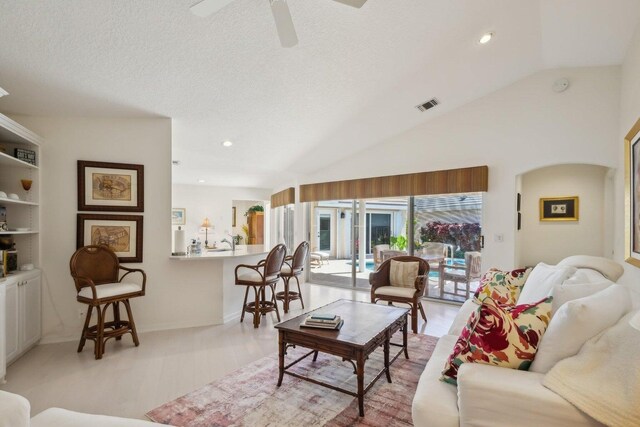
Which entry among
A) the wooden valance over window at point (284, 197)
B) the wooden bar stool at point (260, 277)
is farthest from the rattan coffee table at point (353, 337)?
the wooden valance over window at point (284, 197)

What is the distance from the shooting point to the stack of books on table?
2330 millimetres

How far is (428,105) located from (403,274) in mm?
2437

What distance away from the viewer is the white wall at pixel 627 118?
288 centimetres

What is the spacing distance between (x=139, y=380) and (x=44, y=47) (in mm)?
2748

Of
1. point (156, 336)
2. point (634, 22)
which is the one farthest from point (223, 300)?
point (634, 22)

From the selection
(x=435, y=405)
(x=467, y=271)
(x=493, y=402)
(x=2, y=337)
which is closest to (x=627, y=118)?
(x=467, y=271)

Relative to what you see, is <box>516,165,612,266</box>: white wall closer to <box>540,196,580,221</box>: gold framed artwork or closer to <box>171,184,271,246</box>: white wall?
<box>540,196,580,221</box>: gold framed artwork

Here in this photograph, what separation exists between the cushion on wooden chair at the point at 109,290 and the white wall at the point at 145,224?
509mm

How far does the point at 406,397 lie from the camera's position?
2266 mm

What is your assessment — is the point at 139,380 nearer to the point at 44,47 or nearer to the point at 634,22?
the point at 44,47

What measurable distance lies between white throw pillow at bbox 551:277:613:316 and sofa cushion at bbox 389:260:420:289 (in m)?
2.31

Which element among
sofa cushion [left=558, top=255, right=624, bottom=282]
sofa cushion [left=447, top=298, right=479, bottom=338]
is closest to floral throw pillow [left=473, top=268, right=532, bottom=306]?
sofa cushion [left=447, top=298, right=479, bottom=338]

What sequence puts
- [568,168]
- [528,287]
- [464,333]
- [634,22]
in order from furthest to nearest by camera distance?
[568,168]
[634,22]
[528,287]
[464,333]

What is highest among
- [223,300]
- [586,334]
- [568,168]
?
[568,168]
